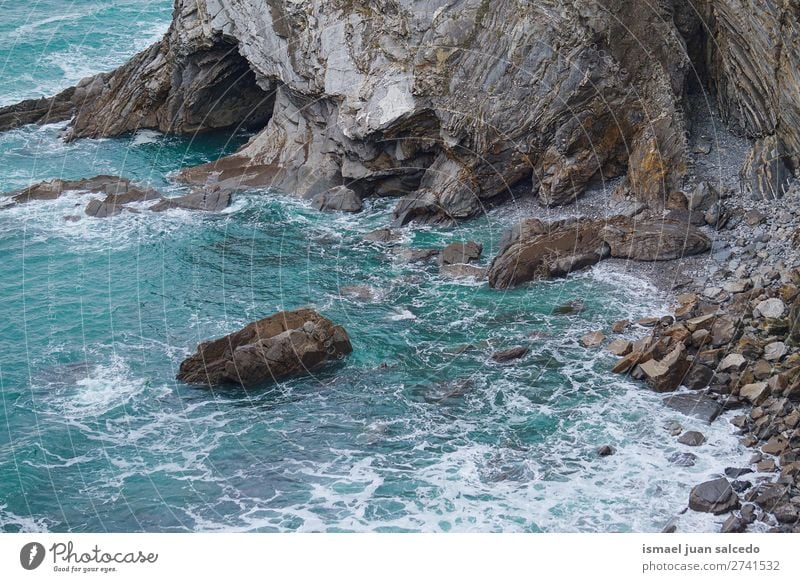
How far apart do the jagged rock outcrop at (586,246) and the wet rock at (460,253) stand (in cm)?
144

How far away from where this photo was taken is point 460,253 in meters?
43.3

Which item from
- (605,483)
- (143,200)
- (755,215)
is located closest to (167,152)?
(143,200)

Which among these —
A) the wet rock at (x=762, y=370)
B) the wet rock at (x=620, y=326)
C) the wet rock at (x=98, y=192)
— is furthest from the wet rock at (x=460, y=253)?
the wet rock at (x=98, y=192)

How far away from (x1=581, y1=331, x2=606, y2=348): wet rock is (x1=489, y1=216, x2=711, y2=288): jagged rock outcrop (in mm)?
4941

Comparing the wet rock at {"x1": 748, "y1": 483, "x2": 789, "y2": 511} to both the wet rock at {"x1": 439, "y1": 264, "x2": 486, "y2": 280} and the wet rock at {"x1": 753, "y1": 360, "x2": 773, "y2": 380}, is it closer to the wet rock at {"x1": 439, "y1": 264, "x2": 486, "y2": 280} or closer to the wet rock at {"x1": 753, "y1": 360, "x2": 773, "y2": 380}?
the wet rock at {"x1": 753, "y1": 360, "x2": 773, "y2": 380}

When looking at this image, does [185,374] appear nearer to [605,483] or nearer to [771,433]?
[605,483]

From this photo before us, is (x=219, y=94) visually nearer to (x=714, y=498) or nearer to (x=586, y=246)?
(x=586, y=246)

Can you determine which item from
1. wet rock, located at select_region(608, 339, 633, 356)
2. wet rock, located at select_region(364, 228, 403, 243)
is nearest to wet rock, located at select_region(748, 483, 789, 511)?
wet rock, located at select_region(608, 339, 633, 356)

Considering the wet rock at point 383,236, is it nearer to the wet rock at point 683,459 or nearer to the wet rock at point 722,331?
the wet rock at point 722,331

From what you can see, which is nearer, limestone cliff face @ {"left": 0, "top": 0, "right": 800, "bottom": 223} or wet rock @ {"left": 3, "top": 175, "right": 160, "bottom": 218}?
limestone cliff face @ {"left": 0, "top": 0, "right": 800, "bottom": 223}

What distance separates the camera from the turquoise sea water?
96.8 feet

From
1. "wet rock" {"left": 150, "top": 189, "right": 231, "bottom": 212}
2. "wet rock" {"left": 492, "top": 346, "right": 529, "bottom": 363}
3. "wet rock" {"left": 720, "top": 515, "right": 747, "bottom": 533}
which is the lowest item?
"wet rock" {"left": 720, "top": 515, "right": 747, "bottom": 533}

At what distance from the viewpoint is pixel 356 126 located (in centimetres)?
4756
